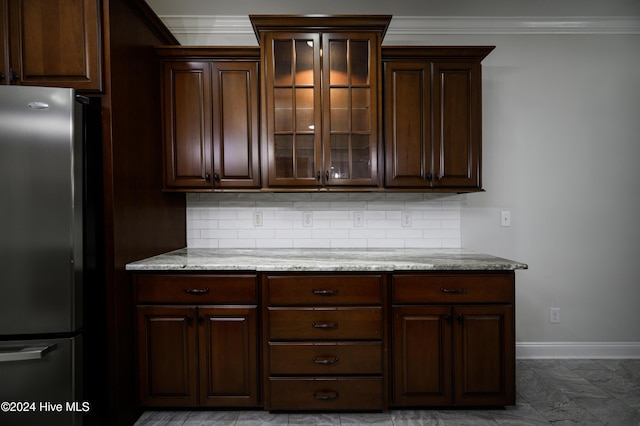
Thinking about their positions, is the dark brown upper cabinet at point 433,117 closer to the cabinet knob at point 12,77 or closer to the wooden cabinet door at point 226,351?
the wooden cabinet door at point 226,351

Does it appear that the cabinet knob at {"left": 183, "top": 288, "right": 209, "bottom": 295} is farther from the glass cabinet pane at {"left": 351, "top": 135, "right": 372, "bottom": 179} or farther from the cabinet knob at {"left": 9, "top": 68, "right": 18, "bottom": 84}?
the cabinet knob at {"left": 9, "top": 68, "right": 18, "bottom": 84}

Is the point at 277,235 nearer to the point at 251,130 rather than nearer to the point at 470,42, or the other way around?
the point at 251,130

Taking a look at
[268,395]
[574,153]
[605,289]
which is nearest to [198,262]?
[268,395]

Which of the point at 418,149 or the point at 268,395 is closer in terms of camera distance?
the point at 268,395

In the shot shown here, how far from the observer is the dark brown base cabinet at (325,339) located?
2021 millimetres

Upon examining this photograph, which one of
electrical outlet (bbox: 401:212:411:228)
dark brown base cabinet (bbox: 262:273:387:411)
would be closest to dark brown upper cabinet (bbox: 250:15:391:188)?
electrical outlet (bbox: 401:212:411:228)

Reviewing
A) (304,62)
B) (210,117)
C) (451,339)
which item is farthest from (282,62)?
(451,339)

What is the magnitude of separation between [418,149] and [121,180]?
1.92 m

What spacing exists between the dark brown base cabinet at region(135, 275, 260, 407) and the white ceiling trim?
6.79 feet

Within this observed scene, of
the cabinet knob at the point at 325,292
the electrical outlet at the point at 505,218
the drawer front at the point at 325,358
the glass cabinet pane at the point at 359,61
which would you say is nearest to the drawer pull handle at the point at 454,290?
the drawer front at the point at 325,358

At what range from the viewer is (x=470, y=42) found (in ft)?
9.14

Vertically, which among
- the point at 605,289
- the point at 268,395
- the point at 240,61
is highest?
the point at 240,61

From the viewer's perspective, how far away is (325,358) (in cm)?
202

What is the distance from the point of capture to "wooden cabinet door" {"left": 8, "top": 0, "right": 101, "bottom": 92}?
178 cm
